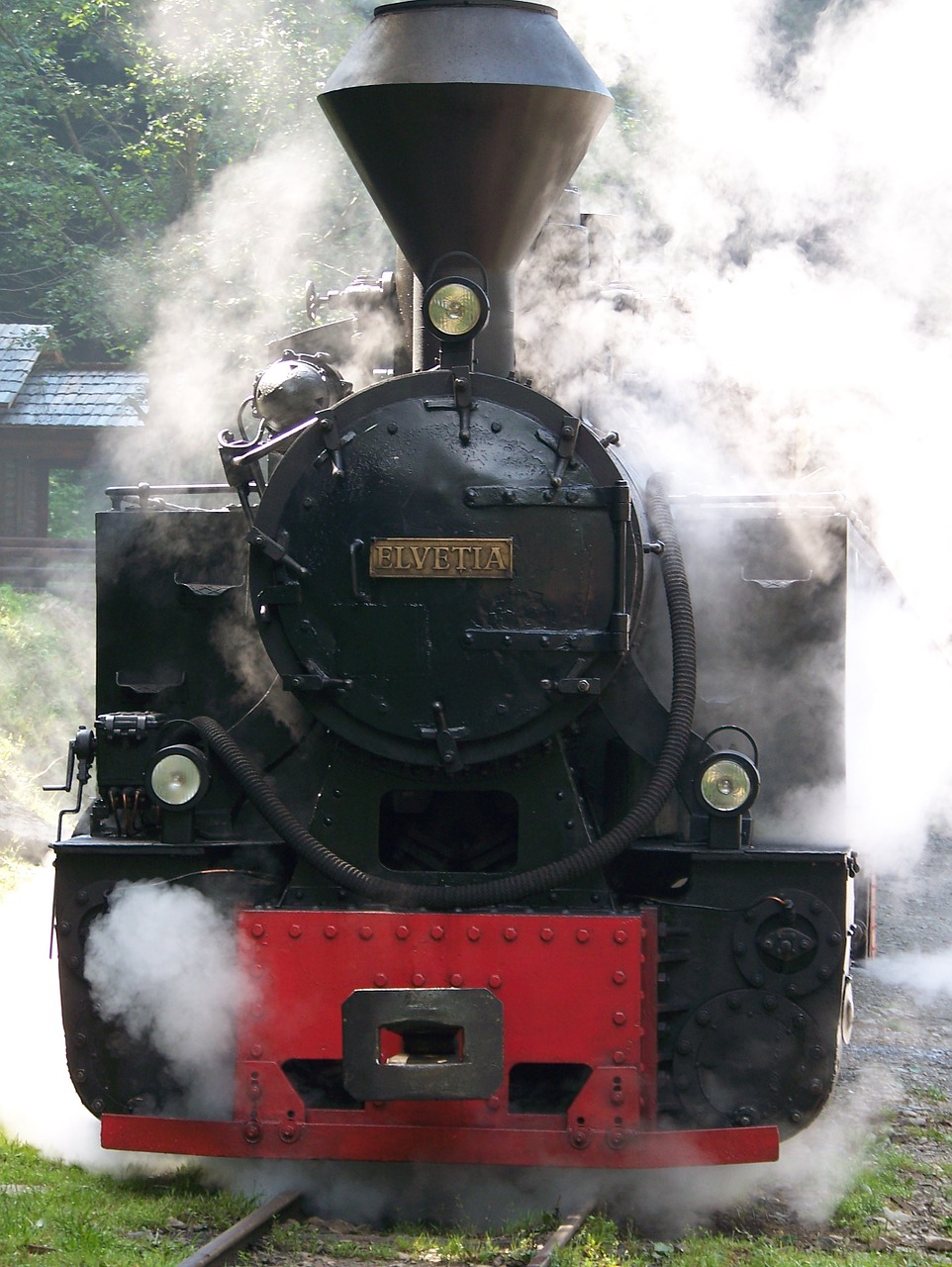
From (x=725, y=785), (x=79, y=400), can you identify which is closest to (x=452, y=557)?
(x=725, y=785)

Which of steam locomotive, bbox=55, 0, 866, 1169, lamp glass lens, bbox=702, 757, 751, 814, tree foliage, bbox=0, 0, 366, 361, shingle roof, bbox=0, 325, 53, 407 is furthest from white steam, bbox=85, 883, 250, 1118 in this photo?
shingle roof, bbox=0, 325, 53, 407

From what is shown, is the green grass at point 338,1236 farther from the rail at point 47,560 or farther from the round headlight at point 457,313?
the rail at point 47,560

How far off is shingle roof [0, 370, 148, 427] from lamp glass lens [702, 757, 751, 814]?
627 inches

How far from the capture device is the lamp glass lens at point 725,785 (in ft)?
13.7

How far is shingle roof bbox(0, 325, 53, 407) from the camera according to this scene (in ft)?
66.0

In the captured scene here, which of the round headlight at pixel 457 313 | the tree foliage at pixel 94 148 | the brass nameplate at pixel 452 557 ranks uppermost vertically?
the tree foliage at pixel 94 148

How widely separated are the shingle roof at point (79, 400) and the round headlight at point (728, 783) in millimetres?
15927

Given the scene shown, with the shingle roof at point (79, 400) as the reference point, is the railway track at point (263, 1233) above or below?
below

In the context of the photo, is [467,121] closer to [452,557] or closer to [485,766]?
[452,557]

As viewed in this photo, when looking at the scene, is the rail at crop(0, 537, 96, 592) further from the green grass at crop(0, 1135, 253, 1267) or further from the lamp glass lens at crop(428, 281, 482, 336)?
the lamp glass lens at crop(428, 281, 482, 336)

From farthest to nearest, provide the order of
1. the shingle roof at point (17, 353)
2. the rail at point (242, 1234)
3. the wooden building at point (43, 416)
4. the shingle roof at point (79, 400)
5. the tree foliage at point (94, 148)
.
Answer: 1. the shingle roof at point (17, 353)
2. the wooden building at point (43, 416)
3. the shingle roof at point (79, 400)
4. the tree foliage at point (94, 148)
5. the rail at point (242, 1234)

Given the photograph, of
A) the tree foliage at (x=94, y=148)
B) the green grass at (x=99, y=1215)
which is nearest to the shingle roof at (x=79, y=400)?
the tree foliage at (x=94, y=148)

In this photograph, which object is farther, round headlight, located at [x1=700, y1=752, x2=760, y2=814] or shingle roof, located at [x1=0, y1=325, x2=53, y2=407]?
shingle roof, located at [x1=0, y1=325, x2=53, y2=407]

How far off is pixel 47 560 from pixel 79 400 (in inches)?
118
